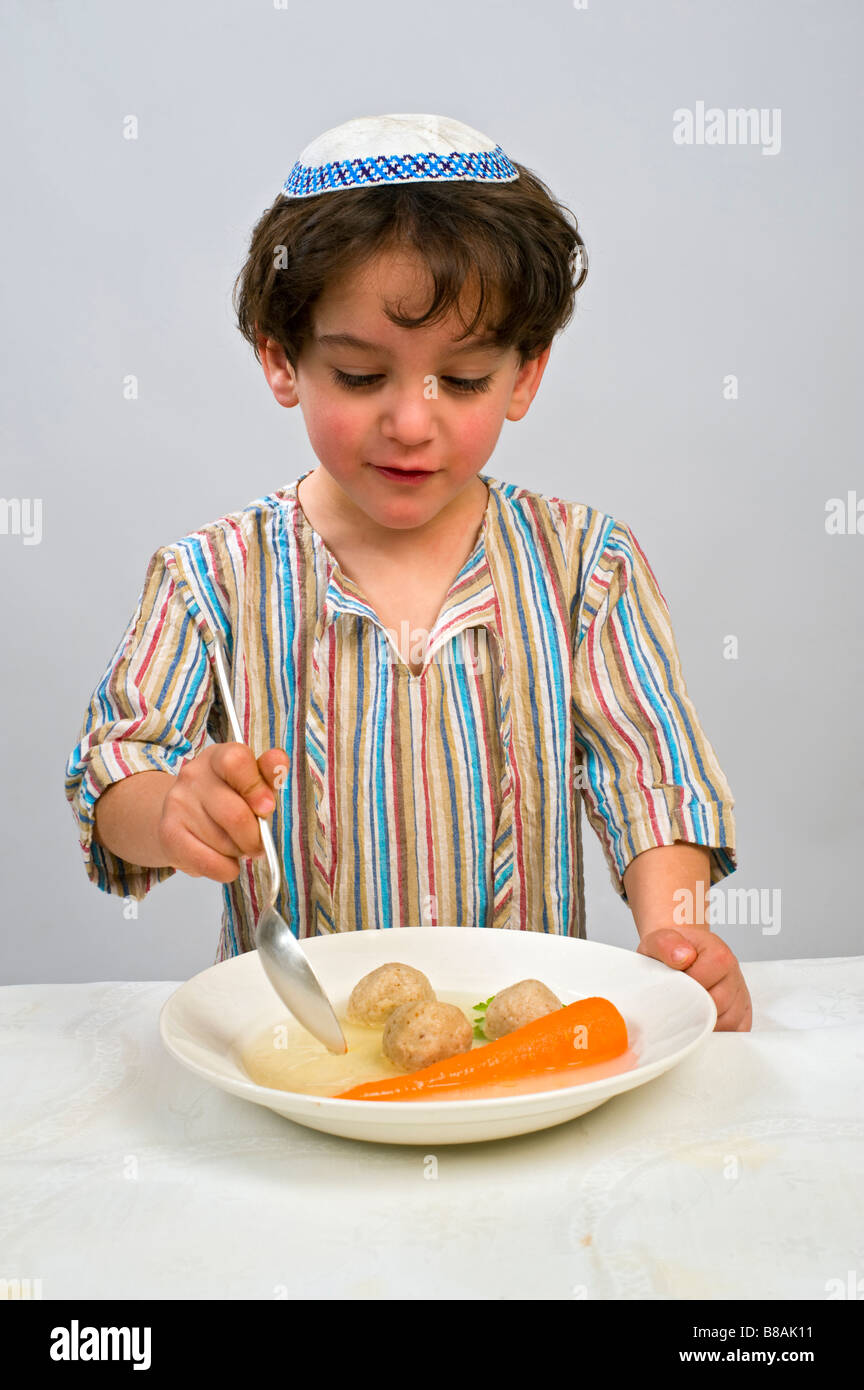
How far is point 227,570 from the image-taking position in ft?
4.35

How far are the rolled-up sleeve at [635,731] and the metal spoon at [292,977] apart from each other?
1.34ft

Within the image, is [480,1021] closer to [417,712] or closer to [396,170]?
[417,712]

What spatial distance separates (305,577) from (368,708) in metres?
0.15

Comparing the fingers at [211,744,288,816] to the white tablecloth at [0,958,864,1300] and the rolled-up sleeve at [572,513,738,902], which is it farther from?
the rolled-up sleeve at [572,513,738,902]

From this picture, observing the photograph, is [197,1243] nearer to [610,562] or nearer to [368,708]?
[368,708]

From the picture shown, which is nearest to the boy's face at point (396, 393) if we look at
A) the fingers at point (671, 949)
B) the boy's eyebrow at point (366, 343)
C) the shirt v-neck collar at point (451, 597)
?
the boy's eyebrow at point (366, 343)

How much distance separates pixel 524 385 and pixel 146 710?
48 cm

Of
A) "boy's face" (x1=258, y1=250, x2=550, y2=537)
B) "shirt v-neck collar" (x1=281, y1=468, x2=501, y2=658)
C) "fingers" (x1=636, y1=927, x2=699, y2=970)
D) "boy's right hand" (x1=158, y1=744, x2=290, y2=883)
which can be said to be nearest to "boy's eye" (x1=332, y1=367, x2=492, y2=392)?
"boy's face" (x1=258, y1=250, x2=550, y2=537)

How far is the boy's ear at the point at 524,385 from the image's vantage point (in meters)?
1.26

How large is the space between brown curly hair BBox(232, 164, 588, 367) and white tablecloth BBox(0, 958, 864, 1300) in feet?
2.07

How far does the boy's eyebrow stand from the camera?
1.08 m

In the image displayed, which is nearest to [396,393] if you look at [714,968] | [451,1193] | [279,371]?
[279,371]

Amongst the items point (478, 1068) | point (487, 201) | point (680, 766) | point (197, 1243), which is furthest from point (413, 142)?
point (197, 1243)

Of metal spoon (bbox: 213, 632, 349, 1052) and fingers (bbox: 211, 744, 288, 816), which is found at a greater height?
fingers (bbox: 211, 744, 288, 816)
